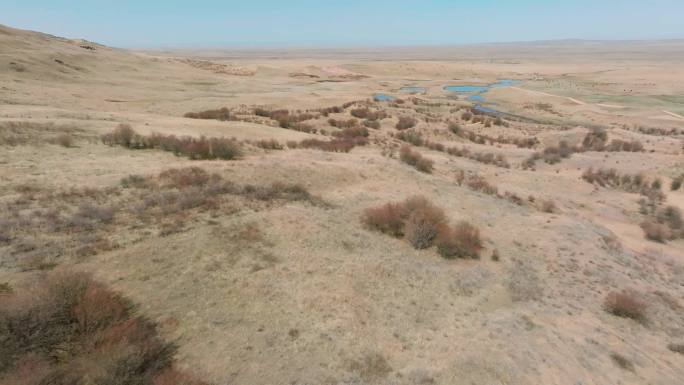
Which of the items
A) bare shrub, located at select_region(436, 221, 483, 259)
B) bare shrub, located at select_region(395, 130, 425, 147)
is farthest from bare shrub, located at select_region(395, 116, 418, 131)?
bare shrub, located at select_region(436, 221, 483, 259)

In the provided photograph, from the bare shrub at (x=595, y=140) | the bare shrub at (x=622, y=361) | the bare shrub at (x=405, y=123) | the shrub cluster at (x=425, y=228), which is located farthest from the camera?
the bare shrub at (x=405, y=123)

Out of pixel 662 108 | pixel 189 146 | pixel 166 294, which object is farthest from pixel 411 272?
pixel 662 108

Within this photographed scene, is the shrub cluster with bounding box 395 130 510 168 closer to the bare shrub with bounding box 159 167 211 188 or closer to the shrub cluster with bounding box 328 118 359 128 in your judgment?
the shrub cluster with bounding box 328 118 359 128

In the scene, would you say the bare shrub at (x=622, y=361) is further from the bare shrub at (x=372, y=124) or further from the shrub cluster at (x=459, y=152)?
the bare shrub at (x=372, y=124)

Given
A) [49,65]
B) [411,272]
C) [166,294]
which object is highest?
[49,65]

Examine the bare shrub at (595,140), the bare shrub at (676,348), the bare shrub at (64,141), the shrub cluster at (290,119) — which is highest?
the bare shrub at (64,141)

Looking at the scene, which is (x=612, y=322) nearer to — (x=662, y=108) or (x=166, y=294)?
(x=166, y=294)

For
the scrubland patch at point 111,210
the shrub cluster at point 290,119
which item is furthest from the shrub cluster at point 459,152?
the scrubland patch at point 111,210
